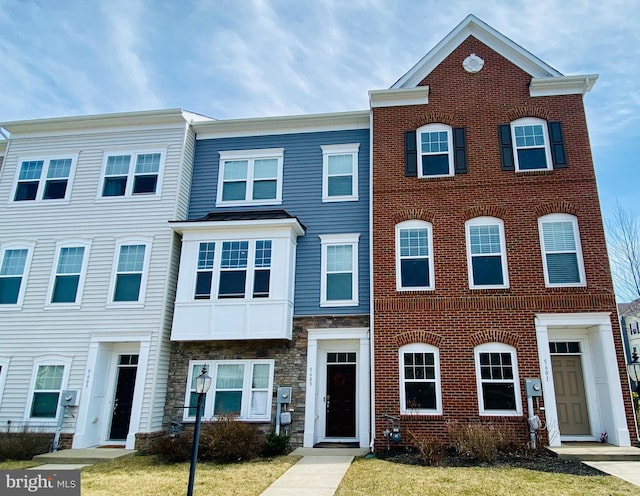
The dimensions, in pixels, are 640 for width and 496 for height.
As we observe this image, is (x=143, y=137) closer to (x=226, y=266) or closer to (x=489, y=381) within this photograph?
(x=226, y=266)

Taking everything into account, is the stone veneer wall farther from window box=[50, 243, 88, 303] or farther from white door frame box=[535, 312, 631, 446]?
white door frame box=[535, 312, 631, 446]

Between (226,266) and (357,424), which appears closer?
(357,424)

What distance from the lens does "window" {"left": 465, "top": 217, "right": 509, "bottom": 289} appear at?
484 inches

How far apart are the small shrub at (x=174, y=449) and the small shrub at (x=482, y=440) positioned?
19.8ft

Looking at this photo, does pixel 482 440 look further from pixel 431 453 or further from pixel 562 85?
pixel 562 85

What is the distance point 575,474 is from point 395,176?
836cm

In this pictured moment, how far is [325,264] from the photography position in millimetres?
13461

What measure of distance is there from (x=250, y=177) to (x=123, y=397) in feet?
24.7

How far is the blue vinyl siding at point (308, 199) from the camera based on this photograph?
521 inches

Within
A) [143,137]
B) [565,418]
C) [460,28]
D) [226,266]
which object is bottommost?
[565,418]

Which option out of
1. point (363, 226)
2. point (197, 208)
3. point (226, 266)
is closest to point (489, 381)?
point (363, 226)

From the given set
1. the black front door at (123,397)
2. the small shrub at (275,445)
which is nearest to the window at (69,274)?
the black front door at (123,397)

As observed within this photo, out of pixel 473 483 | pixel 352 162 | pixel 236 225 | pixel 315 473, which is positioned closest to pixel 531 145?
pixel 352 162

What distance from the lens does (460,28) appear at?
14.0 m
